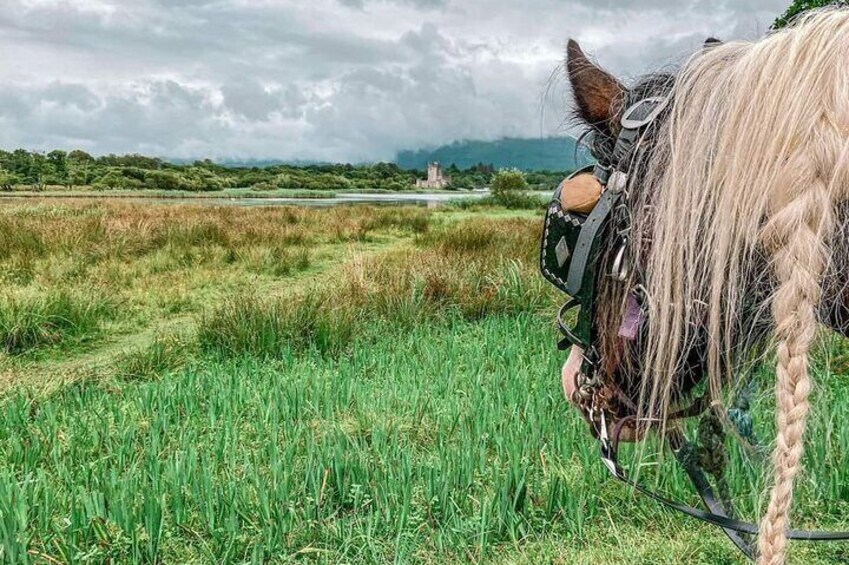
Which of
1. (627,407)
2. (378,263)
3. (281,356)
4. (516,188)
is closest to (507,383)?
(281,356)

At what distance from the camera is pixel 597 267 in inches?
43.9

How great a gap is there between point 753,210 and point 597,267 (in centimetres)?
28

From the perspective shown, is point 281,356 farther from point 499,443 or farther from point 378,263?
point 378,263

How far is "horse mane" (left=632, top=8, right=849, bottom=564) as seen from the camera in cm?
80

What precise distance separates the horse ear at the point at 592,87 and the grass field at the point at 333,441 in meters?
0.57

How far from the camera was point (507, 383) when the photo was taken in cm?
329

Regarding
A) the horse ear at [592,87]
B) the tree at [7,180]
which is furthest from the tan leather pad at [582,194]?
the tree at [7,180]

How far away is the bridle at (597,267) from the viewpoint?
42.2 inches

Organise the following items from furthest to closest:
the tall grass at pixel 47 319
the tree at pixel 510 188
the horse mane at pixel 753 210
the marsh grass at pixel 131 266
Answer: the tree at pixel 510 188
the marsh grass at pixel 131 266
the tall grass at pixel 47 319
the horse mane at pixel 753 210

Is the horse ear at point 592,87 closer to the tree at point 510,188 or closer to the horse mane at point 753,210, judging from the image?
the horse mane at point 753,210

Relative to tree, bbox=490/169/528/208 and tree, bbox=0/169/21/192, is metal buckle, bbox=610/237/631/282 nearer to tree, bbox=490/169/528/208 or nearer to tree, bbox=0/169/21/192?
tree, bbox=490/169/528/208

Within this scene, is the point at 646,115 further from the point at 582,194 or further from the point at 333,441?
the point at 333,441

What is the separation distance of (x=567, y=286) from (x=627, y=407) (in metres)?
0.28

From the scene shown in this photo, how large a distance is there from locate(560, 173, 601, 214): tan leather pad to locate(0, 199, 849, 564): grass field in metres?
0.48
